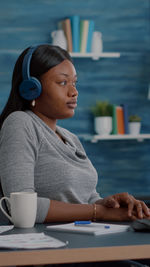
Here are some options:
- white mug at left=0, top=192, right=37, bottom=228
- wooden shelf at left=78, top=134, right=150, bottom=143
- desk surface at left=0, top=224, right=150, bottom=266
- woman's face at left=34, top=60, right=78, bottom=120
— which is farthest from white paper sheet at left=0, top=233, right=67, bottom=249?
wooden shelf at left=78, top=134, right=150, bottom=143

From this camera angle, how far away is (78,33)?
3.94 metres

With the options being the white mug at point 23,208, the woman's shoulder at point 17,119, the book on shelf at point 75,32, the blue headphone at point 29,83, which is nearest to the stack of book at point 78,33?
the book on shelf at point 75,32

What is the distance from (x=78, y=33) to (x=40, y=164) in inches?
98.0

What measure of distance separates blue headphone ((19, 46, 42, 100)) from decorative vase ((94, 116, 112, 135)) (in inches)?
86.6

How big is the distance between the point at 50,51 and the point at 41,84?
0.40 feet

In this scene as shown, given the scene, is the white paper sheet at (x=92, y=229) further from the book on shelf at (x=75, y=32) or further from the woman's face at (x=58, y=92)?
the book on shelf at (x=75, y=32)

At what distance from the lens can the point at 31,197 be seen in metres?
1.34

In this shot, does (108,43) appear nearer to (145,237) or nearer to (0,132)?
(0,132)

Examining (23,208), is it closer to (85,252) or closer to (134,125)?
Answer: (85,252)

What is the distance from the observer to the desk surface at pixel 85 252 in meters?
0.99

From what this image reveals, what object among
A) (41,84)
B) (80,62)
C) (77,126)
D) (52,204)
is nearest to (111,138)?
(77,126)

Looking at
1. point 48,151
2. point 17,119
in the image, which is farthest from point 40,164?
point 17,119

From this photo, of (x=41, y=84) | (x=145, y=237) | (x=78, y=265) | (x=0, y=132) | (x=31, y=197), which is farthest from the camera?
(x=41, y=84)

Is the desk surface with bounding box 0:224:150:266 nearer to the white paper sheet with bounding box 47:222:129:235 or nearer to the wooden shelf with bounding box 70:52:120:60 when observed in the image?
the white paper sheet with bounding box 47:222:129:235
